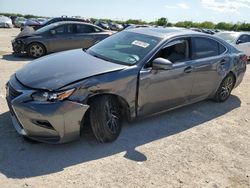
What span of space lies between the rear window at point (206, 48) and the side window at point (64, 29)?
6.91 metres

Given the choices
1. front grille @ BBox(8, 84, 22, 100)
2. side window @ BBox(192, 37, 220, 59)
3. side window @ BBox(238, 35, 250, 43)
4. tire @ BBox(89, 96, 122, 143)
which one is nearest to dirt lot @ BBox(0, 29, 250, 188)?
tire @ BBox(89, 96, 122, 143)

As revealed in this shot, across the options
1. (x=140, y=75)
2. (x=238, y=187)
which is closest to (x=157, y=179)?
(x=238, y=187)

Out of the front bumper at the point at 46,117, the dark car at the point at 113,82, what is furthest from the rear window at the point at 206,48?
the front bumper at the point at 46,117

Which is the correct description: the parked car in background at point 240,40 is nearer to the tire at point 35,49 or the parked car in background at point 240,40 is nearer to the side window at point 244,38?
the side window at point 244,38

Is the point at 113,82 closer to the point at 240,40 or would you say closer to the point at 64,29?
the point at 64,29

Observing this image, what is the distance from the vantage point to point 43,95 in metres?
3.60

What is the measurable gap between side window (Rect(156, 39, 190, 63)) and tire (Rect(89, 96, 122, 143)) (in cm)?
113

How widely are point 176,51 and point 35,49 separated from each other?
7.13m

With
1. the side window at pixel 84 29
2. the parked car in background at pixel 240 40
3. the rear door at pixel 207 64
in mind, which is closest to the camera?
the rear door at pixel 207 64

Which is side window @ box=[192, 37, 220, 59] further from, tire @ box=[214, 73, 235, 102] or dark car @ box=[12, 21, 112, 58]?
dark car @ box=[12, 21, 112, 58]

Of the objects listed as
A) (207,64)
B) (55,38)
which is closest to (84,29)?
(55,38)

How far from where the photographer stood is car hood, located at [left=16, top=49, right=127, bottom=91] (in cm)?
375

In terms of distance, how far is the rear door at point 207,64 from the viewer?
17.4 feet

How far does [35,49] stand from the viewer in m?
10.8
